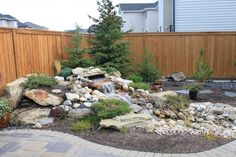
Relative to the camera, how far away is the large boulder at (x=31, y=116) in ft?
19.0

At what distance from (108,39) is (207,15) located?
20.5 ft

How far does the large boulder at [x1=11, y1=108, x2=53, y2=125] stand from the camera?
580cm

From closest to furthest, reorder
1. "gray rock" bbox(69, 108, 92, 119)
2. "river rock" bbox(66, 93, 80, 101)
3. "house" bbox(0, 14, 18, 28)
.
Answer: "gray rock" bbox(69, 108, 92, 119) → "river rock" bbox(66, 93, 80, 101) → "house" bbox(0, 14, 18, 28)

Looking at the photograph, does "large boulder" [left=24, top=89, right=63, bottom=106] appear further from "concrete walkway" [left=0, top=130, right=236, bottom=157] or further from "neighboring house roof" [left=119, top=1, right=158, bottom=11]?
"neighboring house roof" [left=119, top=1, right=158, bottom=11]

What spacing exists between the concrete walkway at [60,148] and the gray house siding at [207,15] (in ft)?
34.4

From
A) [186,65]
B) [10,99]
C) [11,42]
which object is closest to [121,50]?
[186,65]

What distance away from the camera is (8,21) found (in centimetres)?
2631

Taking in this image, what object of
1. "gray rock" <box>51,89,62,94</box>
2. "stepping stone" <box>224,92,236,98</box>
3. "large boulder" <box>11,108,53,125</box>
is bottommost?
"stepping stone" <box>224,92,236,98</box>

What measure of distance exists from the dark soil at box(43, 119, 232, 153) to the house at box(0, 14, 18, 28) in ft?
73.7

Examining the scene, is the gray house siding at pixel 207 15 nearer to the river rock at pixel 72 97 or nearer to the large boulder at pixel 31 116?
the river rock at pixel 72 97

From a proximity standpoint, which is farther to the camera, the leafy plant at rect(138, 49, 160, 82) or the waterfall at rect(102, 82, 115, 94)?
the leafy plant at rect(138, 49, 160, 82)

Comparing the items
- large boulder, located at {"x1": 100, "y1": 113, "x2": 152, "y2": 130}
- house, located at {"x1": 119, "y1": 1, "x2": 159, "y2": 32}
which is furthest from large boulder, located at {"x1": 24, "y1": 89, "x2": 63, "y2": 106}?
house, located at {"x1": 119, "y1": 1, "x2": 159, "y2": 32}

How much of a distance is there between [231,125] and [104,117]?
257cm

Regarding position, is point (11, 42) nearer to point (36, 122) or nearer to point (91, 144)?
point (36, 122)
